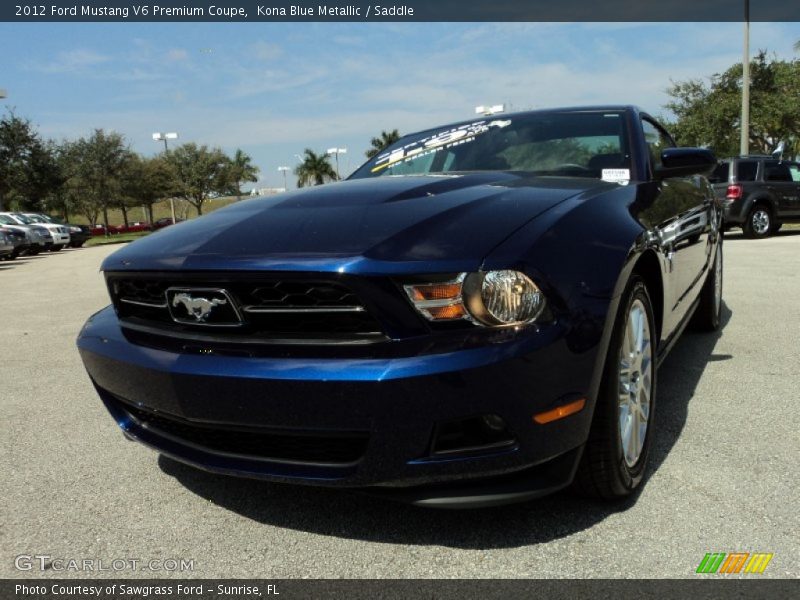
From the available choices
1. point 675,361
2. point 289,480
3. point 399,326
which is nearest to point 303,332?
point 399,326

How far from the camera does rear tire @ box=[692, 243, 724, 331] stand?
4.51 meters

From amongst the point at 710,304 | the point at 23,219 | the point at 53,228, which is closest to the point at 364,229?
the point at 710,304

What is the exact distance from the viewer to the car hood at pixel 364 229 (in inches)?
73.2

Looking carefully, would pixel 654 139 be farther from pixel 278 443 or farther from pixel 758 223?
pixel 758 223

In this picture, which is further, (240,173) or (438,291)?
(240,173)

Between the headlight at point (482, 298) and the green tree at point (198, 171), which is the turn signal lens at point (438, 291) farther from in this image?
the green tree at point (198, 171)

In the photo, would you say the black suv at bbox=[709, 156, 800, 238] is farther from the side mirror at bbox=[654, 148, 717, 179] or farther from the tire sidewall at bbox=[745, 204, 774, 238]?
the side mirror at bbox=[654, 148, 717, 179]

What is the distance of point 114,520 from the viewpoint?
7.50ft

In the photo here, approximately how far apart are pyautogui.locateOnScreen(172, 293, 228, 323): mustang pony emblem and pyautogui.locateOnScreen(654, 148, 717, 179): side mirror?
84.1 inches

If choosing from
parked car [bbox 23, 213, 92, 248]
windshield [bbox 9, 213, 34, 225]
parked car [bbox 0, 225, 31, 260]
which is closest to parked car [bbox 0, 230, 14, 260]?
parked car [bbox 0, 225, 31, 260]

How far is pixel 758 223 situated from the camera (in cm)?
1434

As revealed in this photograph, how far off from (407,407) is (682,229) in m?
2.08

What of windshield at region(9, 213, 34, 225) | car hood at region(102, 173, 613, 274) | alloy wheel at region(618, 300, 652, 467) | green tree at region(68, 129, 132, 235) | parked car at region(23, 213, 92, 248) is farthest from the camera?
green tree at region(68, 129, 132, 235)

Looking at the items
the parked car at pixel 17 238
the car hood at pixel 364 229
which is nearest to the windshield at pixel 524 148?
the car hood at pixel 364 229
